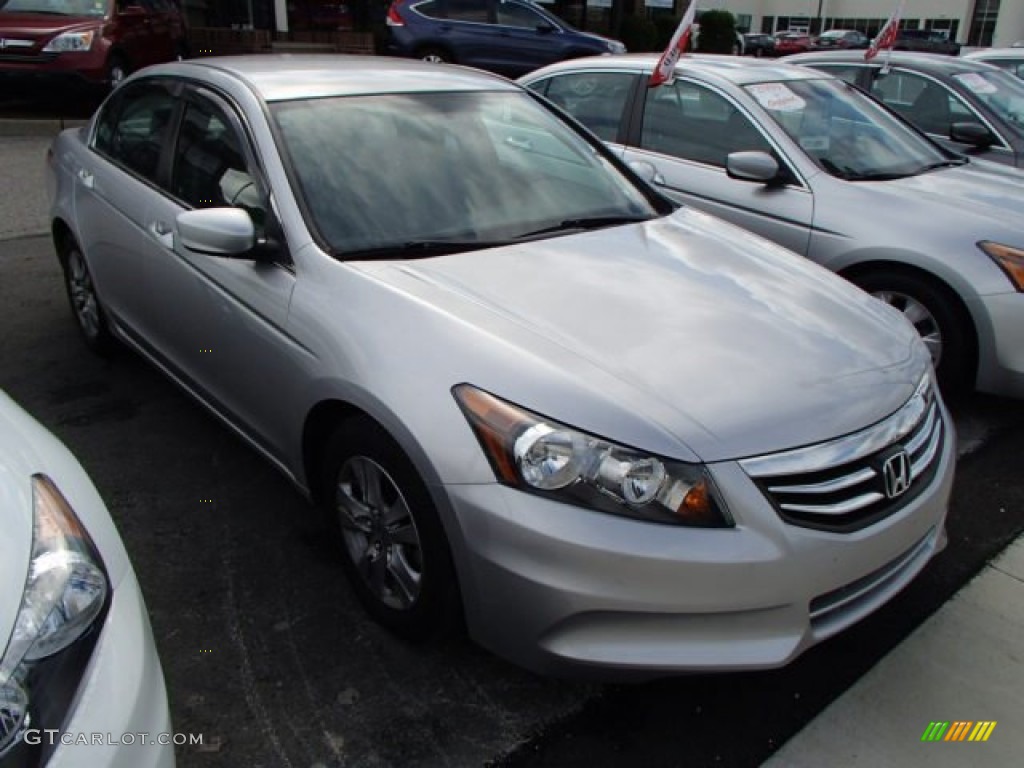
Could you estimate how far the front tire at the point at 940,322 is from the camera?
3.99 metres

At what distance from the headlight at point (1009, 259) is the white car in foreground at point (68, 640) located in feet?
12.1

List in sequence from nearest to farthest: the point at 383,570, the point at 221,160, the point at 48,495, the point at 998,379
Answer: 1. the point at 48,495
2. the point at 383,570
3. the point at 221,160
4. the point at 998,379

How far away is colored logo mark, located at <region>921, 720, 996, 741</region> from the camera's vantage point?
2.29m

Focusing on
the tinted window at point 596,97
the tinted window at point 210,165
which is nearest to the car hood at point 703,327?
the tinted window at point 210,165

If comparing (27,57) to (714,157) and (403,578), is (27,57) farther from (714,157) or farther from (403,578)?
(403,578)

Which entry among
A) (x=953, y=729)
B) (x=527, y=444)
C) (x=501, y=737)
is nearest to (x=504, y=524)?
(x=527, y=444)

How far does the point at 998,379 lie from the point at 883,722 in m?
2.20

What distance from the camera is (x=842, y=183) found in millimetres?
4375

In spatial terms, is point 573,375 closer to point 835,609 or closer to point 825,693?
point 835,609

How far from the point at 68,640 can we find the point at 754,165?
12.7ft

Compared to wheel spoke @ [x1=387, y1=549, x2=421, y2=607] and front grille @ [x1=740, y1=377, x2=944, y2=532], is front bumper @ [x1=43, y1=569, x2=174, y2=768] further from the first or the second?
front grille @ [x1=740, y1=377, x2=944, y2=532]

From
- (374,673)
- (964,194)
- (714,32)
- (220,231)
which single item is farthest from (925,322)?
(714,32)

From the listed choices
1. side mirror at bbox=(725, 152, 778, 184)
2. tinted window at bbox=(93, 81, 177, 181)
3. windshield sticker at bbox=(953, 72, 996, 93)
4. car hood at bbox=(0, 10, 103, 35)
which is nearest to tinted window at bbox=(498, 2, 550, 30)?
car hood at bbox=(0, 10, 103, 35)

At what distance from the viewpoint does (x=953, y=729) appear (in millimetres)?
2311
